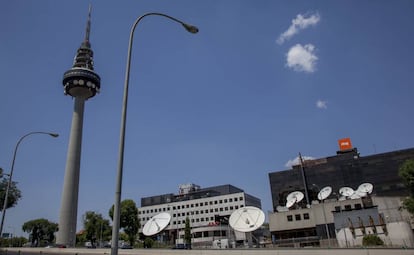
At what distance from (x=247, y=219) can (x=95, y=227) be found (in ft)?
218

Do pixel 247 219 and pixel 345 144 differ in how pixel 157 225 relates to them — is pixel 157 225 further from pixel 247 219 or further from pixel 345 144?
pixel 345 144

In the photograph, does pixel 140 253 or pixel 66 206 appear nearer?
pixel 140 253

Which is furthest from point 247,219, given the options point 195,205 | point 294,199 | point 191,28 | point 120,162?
point 195,205

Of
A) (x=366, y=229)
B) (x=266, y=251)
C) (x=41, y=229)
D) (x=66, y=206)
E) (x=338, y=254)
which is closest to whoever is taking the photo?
(x=338, y=254)

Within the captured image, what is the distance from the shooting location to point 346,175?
10831 cm

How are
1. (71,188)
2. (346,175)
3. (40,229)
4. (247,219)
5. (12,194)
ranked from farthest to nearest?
(40,229) → (346,175) → (71,188) → (12,194) → (247,219)

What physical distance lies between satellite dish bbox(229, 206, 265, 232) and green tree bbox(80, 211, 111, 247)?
199ft

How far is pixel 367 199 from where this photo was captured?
7281 centimetres

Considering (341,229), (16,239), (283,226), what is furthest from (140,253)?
(16,239)

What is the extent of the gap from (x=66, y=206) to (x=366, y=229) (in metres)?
72.0

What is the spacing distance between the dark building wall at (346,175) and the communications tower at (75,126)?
66408 millimetres

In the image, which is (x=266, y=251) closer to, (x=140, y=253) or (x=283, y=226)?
(x=140, y=253)

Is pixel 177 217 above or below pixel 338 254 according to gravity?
above

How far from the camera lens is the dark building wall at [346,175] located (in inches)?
3954
